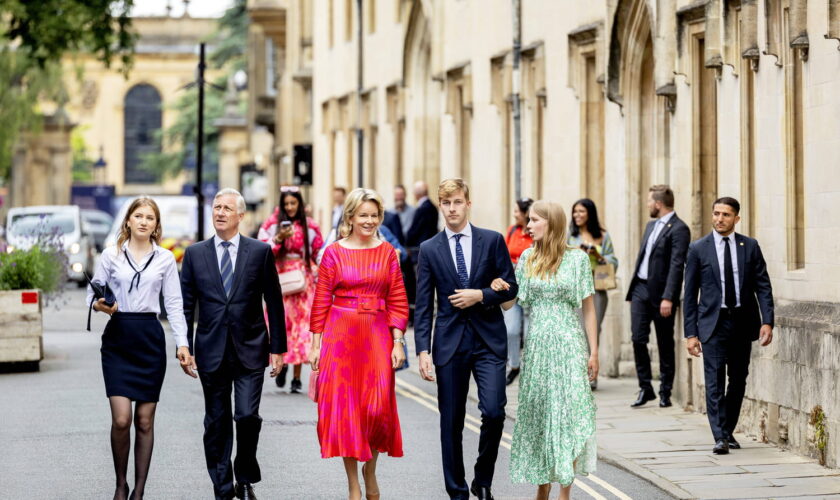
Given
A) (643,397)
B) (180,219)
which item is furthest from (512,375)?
(180,219)

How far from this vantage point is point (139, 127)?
113625 millimetres

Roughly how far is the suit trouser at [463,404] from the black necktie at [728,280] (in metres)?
3.11

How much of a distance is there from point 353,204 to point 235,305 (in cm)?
98

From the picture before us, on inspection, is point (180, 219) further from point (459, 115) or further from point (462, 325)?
point (462, 325)

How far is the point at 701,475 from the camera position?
1114 centimetres

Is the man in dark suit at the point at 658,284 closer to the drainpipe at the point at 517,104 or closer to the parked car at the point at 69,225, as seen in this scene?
the drainpipe at the point at 517,104

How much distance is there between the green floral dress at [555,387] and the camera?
9672 millimetres

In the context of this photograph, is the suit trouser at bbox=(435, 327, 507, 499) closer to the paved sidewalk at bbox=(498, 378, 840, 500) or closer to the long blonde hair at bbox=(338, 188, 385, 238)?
the long blonde hair at bbox=(338, 188, 385, 238)

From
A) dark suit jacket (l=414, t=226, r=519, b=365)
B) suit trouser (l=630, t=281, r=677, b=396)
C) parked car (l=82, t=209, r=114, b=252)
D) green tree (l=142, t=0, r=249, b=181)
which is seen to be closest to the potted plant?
suit trouser (l=630, t=281, r=677, b=396)

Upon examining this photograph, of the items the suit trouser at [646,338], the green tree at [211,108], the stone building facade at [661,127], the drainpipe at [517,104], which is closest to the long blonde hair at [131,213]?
the stone building facade at [661,127]

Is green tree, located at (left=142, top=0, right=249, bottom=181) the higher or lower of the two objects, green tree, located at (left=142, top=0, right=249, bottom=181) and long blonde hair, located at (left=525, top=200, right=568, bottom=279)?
the higher

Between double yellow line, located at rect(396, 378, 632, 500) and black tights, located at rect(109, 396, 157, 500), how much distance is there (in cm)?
265

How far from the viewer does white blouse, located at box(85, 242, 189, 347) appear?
381 inches

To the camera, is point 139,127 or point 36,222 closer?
point 36,222
